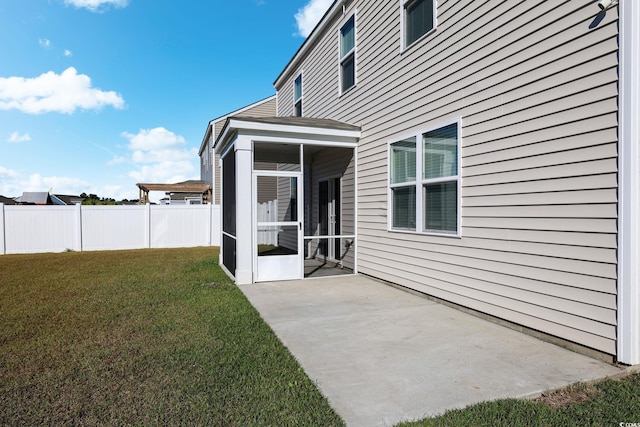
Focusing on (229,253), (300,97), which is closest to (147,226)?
(229,253)

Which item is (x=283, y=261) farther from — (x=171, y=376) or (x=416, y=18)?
(x=416, y=18)

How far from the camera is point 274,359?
3.11 metres

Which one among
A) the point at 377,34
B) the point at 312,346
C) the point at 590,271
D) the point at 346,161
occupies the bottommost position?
the point at 312,346

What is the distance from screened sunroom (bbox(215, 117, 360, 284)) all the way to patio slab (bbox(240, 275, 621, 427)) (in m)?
1.78

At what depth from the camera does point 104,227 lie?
1340 cm

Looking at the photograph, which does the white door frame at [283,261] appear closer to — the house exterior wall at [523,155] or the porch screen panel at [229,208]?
the porch screen panel at [229,208]

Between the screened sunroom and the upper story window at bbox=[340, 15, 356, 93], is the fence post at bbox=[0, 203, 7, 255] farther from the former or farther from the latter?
the upper story window at bbox=[340, 15, 356, 93]

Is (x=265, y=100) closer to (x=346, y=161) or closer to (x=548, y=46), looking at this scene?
(x=346, y=161)

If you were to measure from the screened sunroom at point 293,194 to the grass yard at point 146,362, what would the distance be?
1.16 m

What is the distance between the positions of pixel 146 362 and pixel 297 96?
9938 mm

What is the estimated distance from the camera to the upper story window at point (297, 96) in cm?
1127

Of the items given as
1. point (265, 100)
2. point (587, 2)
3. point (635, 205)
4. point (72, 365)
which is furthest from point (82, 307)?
point (265, 100)

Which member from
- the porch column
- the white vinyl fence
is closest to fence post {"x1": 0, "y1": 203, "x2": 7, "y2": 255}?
the white vinyl fence

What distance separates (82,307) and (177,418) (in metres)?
3.83
